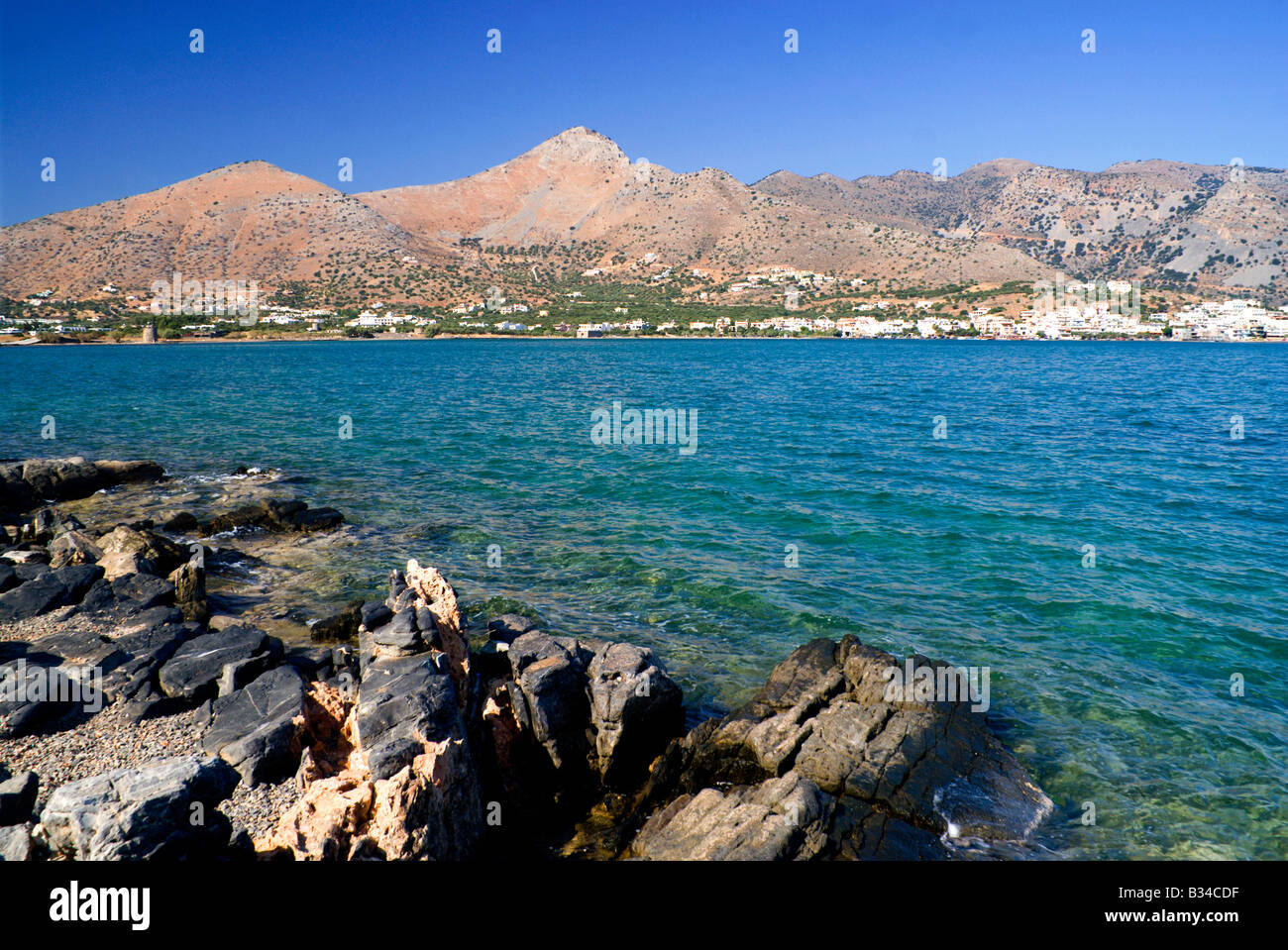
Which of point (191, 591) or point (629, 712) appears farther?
point (191, 591)

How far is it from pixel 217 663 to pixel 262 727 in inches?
105

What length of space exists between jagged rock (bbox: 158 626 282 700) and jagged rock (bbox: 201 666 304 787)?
565 mm

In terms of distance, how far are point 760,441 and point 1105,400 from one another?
37376 mm

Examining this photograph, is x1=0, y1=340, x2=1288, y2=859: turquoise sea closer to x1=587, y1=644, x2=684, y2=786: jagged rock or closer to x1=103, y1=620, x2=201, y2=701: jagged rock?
x1=587, y1=644, x2=684, y2=786: jagged rock

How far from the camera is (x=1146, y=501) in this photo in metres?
25.6

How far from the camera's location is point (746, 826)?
7680 mm

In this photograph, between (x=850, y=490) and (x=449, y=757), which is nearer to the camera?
(x=449, y=757)

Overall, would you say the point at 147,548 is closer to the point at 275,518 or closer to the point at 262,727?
the point at 275,518

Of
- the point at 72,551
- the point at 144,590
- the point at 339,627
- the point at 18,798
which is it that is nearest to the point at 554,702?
the point at 339,627

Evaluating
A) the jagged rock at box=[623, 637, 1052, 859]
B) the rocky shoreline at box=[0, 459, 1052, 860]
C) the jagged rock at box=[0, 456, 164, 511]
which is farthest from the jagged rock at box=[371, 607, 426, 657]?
the jagged rock at box=[0, 456, 164, 511]

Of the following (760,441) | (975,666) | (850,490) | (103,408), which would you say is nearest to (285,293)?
(103,408)

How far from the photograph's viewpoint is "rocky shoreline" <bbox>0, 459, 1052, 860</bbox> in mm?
7273

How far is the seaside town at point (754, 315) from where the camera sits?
147375 mm
